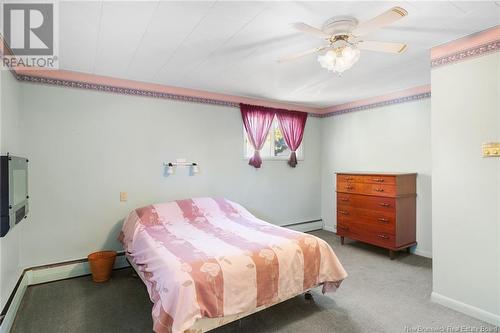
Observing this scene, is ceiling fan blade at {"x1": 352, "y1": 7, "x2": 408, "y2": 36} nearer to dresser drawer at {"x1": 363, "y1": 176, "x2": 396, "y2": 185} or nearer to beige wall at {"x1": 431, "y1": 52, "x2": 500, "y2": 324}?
beige wall at {"x1": 431, "y1": 52, "x2": 500, "y2": 324}

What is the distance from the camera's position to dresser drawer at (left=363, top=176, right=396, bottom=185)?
143 inches

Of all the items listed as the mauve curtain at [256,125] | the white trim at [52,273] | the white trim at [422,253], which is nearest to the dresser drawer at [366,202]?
the white trim at [422,253]

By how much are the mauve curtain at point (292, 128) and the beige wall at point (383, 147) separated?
2.09 feet

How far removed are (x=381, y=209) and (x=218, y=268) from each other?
2754 mm

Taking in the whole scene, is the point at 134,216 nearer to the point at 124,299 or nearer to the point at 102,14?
the point at 124,299

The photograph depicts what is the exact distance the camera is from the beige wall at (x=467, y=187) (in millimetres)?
2186

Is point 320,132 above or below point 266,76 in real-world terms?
below

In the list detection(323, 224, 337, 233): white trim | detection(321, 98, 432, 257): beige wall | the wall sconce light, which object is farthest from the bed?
detection(323, 224, 337, 233): white trim

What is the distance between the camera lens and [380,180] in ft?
12.4

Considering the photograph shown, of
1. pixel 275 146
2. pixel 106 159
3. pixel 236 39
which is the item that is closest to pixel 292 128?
pixel 275 146

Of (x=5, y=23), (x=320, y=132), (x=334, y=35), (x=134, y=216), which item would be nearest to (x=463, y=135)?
(x=334, y=35)

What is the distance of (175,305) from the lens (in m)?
1.76

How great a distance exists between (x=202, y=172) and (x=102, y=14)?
2.42 metres

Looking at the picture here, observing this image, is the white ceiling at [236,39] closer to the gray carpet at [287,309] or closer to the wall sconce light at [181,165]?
the wall sconce light at [181,165]
